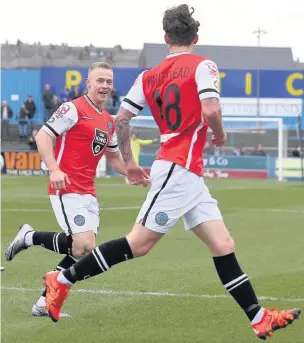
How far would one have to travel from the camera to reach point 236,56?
6391 centimetres

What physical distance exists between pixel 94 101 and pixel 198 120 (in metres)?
1.94

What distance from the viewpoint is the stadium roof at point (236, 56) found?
61.8 m

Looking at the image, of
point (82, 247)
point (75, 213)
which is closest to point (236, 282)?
point (82, 247)

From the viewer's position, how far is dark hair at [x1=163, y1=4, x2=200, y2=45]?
652cm

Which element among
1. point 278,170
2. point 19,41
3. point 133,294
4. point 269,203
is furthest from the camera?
point 19,41

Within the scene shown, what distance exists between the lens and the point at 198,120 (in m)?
6.58

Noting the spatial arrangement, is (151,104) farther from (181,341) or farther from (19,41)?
(19,41)

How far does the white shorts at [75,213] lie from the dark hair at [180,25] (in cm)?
204

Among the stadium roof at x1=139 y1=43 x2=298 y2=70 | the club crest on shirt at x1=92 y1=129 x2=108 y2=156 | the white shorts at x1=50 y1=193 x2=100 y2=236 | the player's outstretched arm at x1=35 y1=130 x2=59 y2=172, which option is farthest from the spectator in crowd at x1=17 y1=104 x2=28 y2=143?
the player's outstretched arm at x1=35 y1=130 x2=59 y2=172

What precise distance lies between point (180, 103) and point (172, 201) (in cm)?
71

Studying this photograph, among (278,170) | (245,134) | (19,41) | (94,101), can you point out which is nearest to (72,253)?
(94,101)

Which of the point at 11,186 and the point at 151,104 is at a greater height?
the point at 151,104

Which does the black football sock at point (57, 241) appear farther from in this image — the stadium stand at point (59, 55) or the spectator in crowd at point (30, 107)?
the stadium stand at point (59, 55)

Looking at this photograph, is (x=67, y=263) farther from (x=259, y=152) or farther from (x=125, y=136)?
(x=259, y=152)
